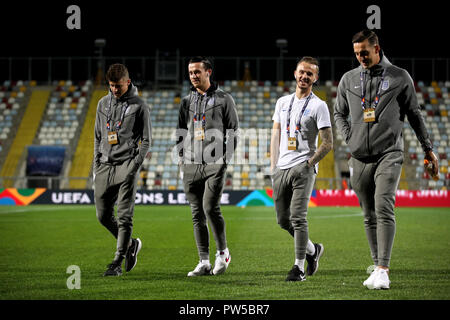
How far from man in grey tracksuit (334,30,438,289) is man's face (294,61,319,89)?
47 centimetres

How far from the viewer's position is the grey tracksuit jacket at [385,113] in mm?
6277

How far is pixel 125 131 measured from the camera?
738 centimetres

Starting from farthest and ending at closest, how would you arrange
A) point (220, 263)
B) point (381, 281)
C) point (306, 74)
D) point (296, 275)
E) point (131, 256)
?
point (131, 256) → point (220, 263) → point (306, 74) → point (296, 275) → point (381, 281)

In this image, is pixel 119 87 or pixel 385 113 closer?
pixel 385 113

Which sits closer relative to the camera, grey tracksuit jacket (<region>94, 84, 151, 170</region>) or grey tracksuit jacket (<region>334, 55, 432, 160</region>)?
grey tracksuit jacket (<region>334, 55, 432, 160</region>)

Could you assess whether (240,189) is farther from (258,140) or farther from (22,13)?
(22,13)

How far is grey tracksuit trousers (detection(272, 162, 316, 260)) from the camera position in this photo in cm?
676

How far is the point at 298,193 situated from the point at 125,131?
2088mm

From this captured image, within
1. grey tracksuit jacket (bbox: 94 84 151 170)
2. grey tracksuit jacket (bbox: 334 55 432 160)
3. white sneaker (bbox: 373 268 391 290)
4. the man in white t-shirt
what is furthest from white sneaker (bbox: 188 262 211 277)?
grey tracksuit jacket (bbox: 334 55 432 160)

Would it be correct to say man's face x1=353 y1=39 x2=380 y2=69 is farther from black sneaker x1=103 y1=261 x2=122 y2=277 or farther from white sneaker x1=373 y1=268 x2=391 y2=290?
black sneaker x1=103 y1=261 x2=122 y2=277

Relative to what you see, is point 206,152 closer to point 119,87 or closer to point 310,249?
point 119,87

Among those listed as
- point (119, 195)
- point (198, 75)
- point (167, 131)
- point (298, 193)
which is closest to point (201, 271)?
point (119, 195)

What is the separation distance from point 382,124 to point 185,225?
32.7 ft

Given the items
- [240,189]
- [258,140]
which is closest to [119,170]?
[240,189]
